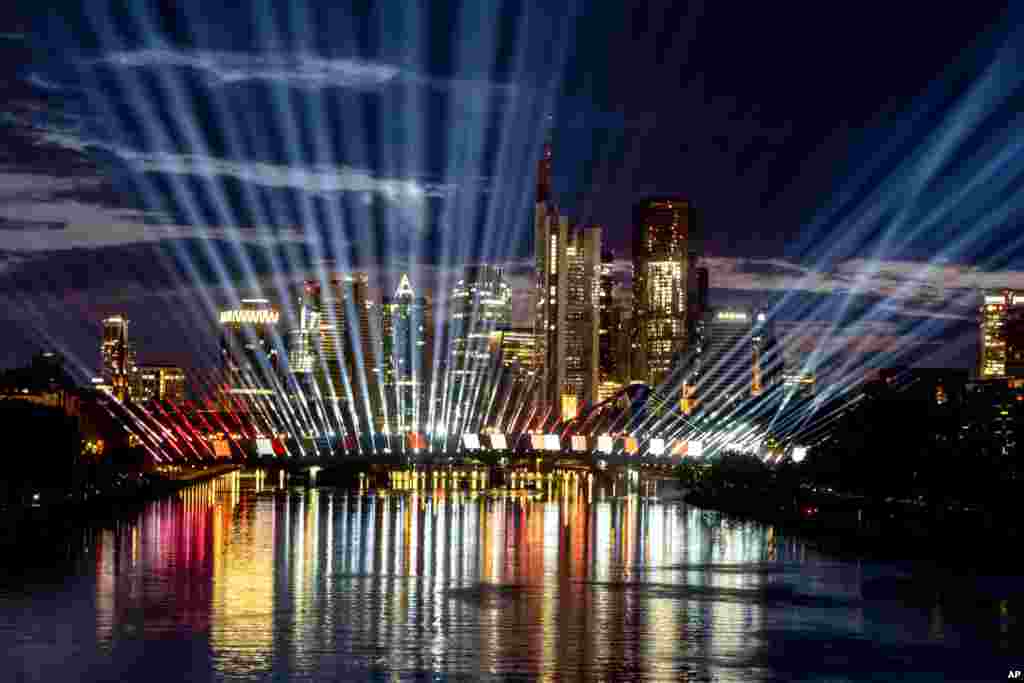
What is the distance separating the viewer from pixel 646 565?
202ft

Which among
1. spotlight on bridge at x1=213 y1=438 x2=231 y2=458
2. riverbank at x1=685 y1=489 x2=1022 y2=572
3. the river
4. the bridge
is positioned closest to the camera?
the river

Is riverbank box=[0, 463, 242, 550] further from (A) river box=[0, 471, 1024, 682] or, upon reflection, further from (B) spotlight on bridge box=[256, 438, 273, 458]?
(B) spotlight on bridge box=[256, 438, 273, 458]

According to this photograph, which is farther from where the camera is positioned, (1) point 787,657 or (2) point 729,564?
(2) point 729,564

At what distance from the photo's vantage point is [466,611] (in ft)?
147

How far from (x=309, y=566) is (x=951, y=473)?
42035mm

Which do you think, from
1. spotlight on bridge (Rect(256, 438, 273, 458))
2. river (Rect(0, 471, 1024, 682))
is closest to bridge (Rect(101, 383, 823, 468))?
spotlight on bridge (Rect(256, 438, 273, 458))

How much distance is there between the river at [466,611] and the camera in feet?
116

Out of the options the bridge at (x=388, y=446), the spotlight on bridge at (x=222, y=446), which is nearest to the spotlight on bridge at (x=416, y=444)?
the bridge at (x=388, y=446)

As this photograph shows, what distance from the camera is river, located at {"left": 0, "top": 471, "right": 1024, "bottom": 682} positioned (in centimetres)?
3522

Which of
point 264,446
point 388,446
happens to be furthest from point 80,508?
point 388,446

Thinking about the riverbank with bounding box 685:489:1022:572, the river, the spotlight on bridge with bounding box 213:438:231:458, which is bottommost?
the river

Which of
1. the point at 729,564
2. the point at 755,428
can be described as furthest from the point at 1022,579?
the point at 755,428

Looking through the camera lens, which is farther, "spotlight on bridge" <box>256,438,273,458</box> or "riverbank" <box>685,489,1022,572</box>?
"spotlight on bridge" <box>256,438,273,458</box>

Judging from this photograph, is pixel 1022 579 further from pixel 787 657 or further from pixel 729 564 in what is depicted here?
pixel 787 657
